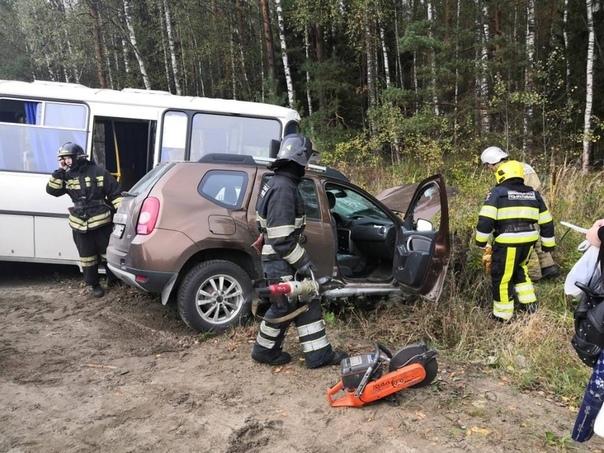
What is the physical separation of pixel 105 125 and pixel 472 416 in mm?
6098

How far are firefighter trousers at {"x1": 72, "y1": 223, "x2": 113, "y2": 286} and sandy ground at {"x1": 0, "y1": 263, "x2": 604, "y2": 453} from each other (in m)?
1.29

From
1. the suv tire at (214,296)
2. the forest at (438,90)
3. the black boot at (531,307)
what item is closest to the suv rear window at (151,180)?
the suv tire at (214,296)

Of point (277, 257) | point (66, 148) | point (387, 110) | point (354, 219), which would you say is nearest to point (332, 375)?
point (277, 257)

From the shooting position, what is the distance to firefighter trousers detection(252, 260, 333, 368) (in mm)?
3863

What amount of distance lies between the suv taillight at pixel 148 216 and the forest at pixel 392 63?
8070mm

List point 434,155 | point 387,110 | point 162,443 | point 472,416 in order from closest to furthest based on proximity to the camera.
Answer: point 162,443 < point 472,416 < point 434,155 < point 387,110

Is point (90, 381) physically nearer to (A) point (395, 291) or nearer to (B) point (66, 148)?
(A) point (395, 291)

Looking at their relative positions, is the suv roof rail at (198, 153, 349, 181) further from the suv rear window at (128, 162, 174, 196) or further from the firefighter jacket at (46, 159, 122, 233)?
the firefighter jacket at (46, 159, 122, 233)

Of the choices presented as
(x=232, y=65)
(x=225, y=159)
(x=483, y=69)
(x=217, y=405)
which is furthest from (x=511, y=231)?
(x=232, y=65)

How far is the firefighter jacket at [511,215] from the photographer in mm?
4973

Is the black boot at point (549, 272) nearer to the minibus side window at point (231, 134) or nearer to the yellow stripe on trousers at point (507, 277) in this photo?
the yellow stripe on trousers at point (507, 277)

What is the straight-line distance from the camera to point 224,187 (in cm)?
499

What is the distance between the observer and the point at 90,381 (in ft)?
12.6

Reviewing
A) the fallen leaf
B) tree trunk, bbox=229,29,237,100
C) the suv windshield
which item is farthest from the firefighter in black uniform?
tree trunk, bbox=229,29,237,100
